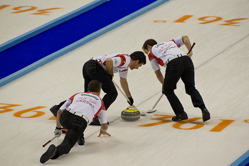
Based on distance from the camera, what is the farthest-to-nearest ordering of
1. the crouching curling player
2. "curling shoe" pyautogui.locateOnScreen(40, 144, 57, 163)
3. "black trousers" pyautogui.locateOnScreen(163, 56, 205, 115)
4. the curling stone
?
1. the curling stone
2. "black trousers" pyautogui.locateOnScreen(163, 56, 205, 115)
3. the crouching curling player
4. "curling shoe" pyautogui.locateOnScreen(40, 144, 57, 163)

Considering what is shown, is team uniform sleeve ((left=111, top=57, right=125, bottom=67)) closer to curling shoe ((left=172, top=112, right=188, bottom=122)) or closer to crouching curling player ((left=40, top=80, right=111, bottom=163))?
crouching curling player ((left=40, top=80, right=111, bottom=163))

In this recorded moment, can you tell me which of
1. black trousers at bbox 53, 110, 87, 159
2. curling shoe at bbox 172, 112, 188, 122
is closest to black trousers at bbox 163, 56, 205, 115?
curling shoe at bbox 172, 112, 188, 122

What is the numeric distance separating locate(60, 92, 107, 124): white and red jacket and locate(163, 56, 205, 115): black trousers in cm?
107

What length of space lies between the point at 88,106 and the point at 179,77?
137 centimetres

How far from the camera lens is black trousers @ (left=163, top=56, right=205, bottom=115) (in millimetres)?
5508

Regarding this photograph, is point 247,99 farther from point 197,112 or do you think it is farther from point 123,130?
point 123,130

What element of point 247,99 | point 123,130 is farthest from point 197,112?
point 123,130

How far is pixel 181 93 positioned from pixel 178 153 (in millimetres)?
2294

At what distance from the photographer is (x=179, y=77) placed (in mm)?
5559

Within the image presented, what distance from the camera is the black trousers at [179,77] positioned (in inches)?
217

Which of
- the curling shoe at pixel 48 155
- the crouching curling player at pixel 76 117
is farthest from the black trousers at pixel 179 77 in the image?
the curling shoe at pixel 48 155

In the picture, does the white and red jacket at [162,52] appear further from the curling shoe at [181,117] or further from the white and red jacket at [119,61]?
the curling shoe at [181,117]

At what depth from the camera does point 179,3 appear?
1113 centimetres

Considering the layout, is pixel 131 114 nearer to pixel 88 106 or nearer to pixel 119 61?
pixel 119 61
